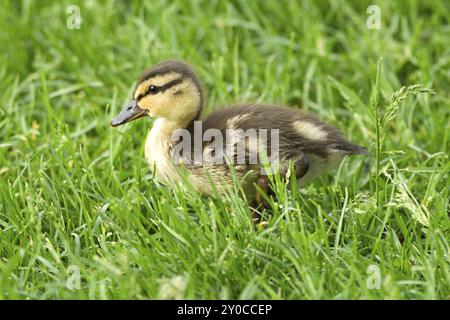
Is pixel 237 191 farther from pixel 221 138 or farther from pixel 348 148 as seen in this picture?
pixel 348 148

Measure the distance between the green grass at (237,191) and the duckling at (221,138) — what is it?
12 centimetres

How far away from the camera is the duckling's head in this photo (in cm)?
305

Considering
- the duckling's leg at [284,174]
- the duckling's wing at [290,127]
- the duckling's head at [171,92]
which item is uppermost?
the duckling's head at [171,92]

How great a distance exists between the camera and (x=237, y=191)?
2721mm

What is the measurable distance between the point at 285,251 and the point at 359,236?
419 millimetres

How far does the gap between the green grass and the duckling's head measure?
270 millimetres

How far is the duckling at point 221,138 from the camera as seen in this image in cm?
289

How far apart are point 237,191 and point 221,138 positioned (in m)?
0.27

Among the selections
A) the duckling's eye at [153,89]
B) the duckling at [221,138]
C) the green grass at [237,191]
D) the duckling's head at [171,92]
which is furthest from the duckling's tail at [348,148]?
the duckling's eye at [153,89]

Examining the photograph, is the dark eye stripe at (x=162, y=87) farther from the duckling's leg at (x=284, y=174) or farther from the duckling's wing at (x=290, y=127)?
the duckling's leg at (x=284, y=174)

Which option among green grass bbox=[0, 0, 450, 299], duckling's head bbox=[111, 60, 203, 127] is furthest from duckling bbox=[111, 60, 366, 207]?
green grass bbox=[0, 0, 450, 299]

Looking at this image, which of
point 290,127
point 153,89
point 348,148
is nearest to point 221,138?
point 290,127

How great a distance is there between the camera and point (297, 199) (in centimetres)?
295

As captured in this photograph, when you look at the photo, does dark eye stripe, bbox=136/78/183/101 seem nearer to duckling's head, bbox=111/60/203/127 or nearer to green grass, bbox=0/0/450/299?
duckling's head, bbox=111/60/203/127
